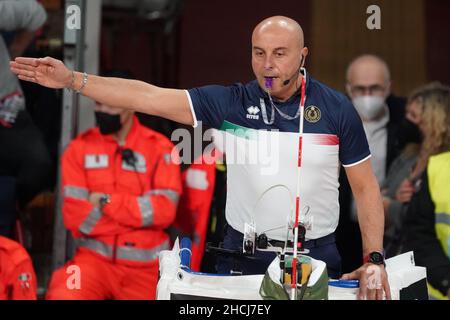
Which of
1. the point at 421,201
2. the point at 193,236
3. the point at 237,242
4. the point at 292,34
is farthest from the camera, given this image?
the point at 193,236

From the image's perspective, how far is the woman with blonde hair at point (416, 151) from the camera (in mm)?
5309

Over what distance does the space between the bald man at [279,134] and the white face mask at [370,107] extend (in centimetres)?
193

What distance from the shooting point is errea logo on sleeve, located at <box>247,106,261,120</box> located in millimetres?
3701

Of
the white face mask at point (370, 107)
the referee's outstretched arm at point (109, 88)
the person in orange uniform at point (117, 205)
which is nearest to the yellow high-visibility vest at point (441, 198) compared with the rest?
the white face mask at point (370, 107)

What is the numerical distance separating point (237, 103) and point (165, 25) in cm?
488

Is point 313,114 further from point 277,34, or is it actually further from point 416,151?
point 416,151

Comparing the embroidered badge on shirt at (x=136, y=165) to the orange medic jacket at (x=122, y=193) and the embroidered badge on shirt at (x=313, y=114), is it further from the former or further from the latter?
the embroidered badge on shirt at (x=313, y=114)

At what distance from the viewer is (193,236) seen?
17.2 ft

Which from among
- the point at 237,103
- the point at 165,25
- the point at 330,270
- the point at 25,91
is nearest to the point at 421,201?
the point at 330,270

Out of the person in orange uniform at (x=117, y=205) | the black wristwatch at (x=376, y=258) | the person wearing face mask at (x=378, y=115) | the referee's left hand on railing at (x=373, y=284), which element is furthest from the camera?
the person wearing face mask at (x=378, y=115)

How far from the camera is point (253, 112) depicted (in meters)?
3.71

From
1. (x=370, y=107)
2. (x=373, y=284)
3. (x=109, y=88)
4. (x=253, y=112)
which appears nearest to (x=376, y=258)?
(x=373, y=284)

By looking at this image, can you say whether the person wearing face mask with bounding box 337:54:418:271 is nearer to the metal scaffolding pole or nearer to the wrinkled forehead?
the metal scaffolding pole
